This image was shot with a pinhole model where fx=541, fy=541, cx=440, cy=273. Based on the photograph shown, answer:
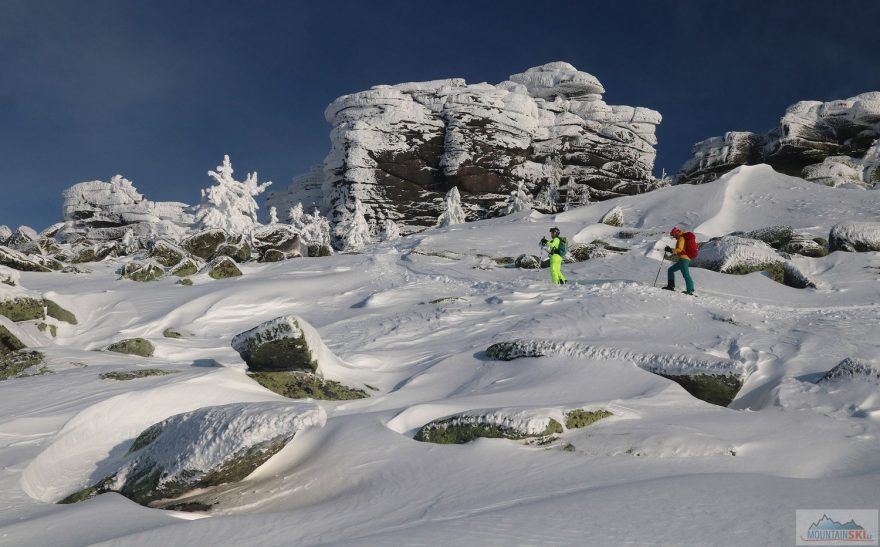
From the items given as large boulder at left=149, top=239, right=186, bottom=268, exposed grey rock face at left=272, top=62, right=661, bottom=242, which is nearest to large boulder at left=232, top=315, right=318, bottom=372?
large boulder at left=149, top=239, right=186, bottom=268

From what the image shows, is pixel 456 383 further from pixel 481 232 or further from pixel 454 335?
pixel 481 232

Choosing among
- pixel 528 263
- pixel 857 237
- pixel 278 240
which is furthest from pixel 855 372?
pixel 278 240

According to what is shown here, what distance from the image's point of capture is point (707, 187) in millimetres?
29906

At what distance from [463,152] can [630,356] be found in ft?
259

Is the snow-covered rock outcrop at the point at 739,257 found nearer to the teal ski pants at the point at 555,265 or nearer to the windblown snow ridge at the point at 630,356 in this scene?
the teal ski pants at the point at 555,265

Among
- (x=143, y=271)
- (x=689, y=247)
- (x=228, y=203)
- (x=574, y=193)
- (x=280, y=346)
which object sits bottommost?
(x=280, y=346)

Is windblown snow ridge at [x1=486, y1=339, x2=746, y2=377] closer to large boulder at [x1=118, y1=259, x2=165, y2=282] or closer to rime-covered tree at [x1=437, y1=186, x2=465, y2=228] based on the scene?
large boulder at [x1=118, y1=259, x2=165, y2=282]

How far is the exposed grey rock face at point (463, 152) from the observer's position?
277ft

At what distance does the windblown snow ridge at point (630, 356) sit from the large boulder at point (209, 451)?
4174mm

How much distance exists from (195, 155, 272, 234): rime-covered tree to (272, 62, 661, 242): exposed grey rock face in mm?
42811

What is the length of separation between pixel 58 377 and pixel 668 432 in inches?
311

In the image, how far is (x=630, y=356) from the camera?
741 cm

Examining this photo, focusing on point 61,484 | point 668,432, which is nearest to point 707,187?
point 668,432

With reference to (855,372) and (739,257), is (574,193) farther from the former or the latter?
(855,372)
